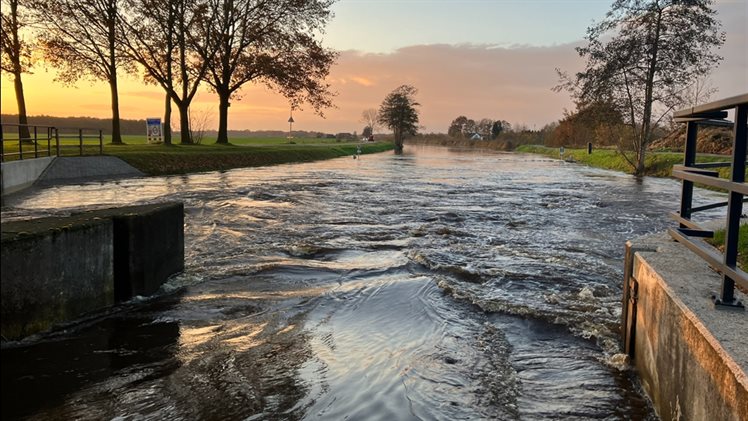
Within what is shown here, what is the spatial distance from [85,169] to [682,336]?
77.2 ft

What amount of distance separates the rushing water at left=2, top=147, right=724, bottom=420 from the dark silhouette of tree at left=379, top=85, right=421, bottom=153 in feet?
318

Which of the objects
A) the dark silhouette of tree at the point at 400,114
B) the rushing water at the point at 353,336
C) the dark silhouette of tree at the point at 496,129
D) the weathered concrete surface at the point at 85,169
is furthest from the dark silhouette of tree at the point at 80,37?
the dark silhouette of tree at the point at 496,129

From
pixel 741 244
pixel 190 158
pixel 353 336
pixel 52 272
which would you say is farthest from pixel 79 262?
pixel 190 158

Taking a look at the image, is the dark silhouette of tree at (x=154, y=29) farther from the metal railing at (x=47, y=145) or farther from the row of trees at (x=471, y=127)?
the row of trees at (x=471, y=127)

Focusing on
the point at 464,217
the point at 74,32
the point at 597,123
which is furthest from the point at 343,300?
the point at 74,32

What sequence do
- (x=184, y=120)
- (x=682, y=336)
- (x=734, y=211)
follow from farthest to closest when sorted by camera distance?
(x=184, y=120), (x=734, y=211), (x=682, y=336)

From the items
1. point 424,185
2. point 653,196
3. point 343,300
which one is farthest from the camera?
point 424,185

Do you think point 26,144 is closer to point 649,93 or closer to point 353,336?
point 353,336

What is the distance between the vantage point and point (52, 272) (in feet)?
17.0

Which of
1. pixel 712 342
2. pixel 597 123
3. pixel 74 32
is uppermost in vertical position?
pixel 74 32

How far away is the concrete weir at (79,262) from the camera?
4.80m

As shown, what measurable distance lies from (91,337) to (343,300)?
9.25 feet

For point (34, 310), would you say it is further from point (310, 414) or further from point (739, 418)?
point (739, 418)

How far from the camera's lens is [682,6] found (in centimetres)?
3028
